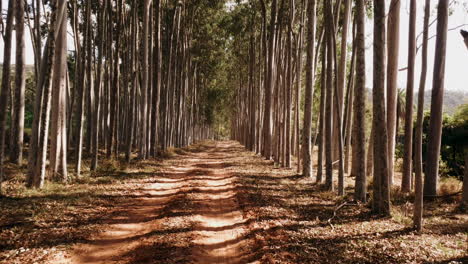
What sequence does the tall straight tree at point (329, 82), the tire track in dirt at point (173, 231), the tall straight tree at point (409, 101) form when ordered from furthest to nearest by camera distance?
the tall straight tree at point (329, 82) → the tall straight tree at point (409, 101) → the tire track in dirt at point (173, 231)

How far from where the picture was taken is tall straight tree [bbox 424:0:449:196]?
9898 mm

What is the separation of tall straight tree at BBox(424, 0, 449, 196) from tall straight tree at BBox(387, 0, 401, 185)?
1.29 m

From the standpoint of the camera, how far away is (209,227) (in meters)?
7.65

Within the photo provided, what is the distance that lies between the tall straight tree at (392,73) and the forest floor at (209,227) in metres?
2.05

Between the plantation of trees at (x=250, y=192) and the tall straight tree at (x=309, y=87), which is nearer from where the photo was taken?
the plantation of trees at (x=250, y=192)

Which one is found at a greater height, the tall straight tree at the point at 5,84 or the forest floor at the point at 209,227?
the tall straight tree at the point at 5,84

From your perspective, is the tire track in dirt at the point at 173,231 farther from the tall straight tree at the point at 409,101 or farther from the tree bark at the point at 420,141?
the tall straight tree at the point at 409,101

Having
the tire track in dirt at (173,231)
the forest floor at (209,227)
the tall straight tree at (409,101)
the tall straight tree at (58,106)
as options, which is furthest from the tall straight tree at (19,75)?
the tall straight tree at (409,101)

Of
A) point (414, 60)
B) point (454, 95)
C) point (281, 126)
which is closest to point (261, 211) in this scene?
point (414, 60)

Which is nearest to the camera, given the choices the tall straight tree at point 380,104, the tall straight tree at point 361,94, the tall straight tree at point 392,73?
the tall straight tree at point 380,104

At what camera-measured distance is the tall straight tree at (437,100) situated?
9898mm

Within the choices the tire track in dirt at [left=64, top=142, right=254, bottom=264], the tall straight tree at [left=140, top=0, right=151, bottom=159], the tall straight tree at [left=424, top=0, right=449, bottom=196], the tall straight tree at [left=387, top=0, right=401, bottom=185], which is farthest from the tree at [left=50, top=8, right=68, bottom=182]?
the tall straight tree at [left=424, top=0, right=449, bottom=196]

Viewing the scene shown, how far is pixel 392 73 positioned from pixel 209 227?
8703 millimetres

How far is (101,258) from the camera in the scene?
227 inches
